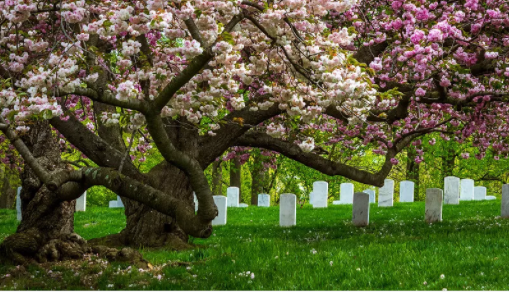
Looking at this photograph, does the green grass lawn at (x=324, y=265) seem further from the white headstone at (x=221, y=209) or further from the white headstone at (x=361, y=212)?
the white headstone at (x=221, y=209)

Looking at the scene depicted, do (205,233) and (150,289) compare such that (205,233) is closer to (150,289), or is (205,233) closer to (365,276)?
(150,289)

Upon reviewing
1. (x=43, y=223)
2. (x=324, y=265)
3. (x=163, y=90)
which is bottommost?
(x=324, y=265)

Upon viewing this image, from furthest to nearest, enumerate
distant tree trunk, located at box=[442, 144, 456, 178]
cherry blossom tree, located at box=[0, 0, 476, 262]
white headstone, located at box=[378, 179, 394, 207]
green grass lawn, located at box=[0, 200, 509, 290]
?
distant tree trunk, located at box=[442, 144, 456, 178]
white headstone, located at box=[378, 179, 394, 207]
green grass lawn, located at box=[0, 200, 509, 290]
cherry blossom tree, located at box=[0, 0, 476, 262]

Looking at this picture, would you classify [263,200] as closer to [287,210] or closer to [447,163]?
[287,210]

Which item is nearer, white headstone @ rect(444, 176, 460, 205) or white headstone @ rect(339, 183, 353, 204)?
white headstone @ rect(444, 176, 460, 205)

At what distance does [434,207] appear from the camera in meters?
13.1

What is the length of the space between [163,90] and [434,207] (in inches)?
342

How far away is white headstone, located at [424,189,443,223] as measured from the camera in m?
13.1

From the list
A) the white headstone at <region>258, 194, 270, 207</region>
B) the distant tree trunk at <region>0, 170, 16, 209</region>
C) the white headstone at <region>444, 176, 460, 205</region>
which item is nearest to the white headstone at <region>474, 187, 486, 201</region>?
the white headstone at <region>444, 176, 460, 205</region>

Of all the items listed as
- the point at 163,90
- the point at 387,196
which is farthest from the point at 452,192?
the point at 163,90

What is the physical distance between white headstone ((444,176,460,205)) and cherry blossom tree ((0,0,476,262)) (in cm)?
867

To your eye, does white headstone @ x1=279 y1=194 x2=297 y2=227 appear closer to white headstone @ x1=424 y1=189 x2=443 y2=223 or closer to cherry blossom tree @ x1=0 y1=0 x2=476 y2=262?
cherry blossom tree @ x1=0 y1=0 x2=476 y2=262

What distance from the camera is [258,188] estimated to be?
91.7 ft

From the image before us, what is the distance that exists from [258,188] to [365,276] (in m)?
21.0
